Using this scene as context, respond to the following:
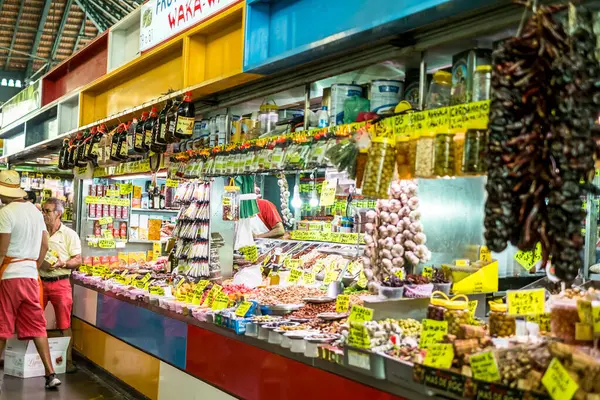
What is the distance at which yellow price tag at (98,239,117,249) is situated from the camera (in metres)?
9.52

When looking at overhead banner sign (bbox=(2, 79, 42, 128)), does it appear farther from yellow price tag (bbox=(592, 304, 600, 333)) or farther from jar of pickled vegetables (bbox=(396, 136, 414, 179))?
yellow price tag (bbox=(592, 304, 600, 333))

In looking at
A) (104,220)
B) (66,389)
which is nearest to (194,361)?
(66,389)

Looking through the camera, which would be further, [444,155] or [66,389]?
[66,389]

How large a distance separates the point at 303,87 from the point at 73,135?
17.0ft

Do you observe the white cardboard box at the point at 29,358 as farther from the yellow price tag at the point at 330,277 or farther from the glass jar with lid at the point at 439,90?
the glass jar with lid at the point at 439,90

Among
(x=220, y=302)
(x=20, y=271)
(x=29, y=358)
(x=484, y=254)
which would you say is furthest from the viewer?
(x=29, y=358)

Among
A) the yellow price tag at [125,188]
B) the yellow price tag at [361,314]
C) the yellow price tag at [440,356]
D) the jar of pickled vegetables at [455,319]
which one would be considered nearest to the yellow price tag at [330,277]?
the yellow price tag at [361,314]

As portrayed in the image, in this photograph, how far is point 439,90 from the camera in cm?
374

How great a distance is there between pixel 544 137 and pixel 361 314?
1.60 m

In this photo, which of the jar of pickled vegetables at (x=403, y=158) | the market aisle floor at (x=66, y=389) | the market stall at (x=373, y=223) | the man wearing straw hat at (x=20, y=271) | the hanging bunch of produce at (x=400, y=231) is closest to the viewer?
the market stall at (x=373, y=223)

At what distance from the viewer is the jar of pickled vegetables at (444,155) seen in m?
3.13

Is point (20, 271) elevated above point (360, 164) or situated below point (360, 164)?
below

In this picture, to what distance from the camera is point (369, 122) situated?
4.14 meters

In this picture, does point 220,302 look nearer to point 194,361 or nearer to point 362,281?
point 194,361
